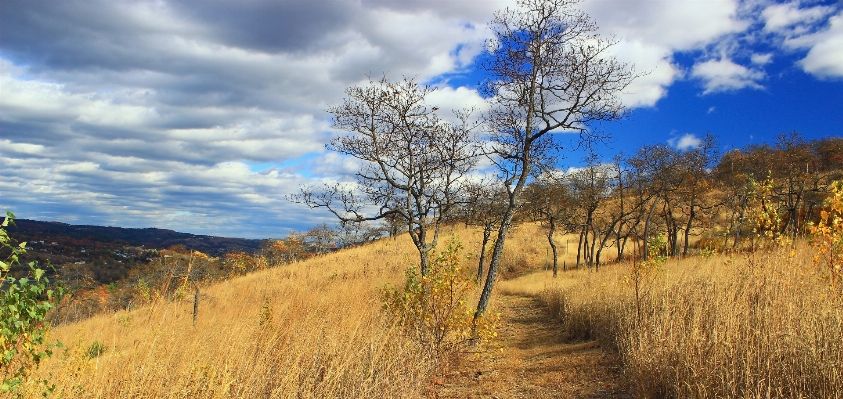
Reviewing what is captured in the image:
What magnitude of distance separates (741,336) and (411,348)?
408 cm

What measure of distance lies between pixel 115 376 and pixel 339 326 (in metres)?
2.95

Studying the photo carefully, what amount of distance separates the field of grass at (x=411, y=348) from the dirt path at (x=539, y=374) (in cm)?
36

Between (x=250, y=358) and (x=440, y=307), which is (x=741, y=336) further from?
(x=250, y=358)

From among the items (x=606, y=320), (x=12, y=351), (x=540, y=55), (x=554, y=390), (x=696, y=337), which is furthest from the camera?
(x=540, y=55)

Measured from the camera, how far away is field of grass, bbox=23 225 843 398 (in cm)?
390

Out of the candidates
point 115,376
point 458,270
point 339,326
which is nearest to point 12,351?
point 115,376

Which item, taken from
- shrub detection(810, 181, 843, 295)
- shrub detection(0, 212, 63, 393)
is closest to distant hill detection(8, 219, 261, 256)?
shrub detection(0, 212, 63, 393)

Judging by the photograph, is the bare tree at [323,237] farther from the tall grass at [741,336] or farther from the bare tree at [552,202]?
the tall grass at [741,336]

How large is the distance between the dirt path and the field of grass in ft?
1.19

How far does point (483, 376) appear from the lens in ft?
23.6

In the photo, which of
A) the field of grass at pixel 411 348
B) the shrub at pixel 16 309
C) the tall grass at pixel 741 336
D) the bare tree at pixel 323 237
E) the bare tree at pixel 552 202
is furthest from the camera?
the bare tree at pixel 323 237

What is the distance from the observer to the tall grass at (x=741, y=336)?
12.1ft

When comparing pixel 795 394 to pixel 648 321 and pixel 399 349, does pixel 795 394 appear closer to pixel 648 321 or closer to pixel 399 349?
pixel 648 321

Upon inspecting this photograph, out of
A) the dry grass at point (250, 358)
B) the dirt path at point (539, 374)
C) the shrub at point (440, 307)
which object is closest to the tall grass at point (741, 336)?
the dirt path at point (539, 374)
